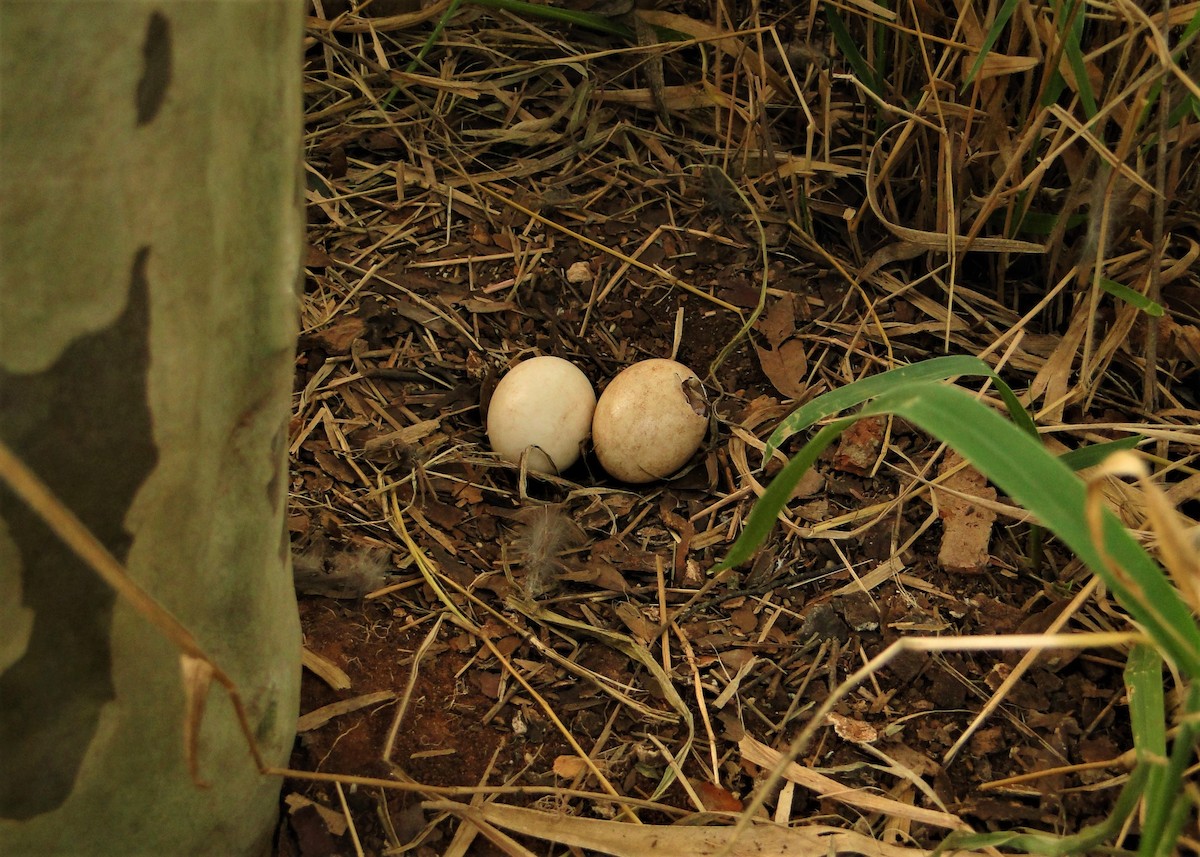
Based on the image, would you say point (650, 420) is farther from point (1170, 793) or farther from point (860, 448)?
point (1170, 793)

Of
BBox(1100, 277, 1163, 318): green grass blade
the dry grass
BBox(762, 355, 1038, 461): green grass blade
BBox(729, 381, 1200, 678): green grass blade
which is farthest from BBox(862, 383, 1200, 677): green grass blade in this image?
BBox(1100, 277, 1163, 318): green grass blade

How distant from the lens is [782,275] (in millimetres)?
2199

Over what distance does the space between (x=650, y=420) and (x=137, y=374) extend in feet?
3.66

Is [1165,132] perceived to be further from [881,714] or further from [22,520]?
[22,520]

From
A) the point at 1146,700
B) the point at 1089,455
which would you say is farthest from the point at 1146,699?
the point at 1089,455

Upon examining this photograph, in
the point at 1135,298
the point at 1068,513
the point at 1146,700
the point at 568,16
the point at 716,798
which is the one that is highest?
the point at 1068,513

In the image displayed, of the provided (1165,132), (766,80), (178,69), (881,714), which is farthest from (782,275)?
(178,69)

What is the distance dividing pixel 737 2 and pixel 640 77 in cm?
27

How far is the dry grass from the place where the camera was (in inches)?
60.7

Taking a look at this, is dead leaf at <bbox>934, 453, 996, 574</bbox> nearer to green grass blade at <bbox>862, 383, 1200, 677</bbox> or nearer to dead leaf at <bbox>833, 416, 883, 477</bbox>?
dead leaf at <bbox>833, 416, 883, 477</bbox>

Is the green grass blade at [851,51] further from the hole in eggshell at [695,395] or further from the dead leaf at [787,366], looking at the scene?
the hole in eggshell at [695,395]

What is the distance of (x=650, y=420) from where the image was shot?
1.85 m

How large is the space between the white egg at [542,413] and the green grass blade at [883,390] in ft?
1.84

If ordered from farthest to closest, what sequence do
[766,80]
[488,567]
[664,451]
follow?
[766,80]
[664,451]
[488,567]
